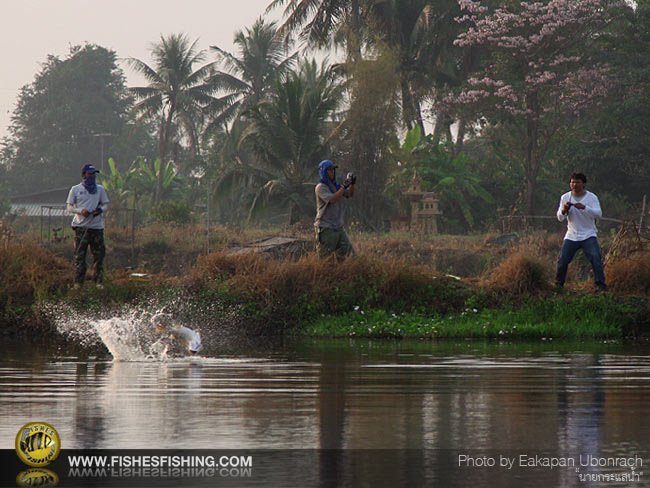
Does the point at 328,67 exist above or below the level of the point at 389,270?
above

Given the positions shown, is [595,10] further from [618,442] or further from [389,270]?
[618,442]

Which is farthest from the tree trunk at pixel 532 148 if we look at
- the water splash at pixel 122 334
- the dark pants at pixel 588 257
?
the water splash at pixel 122 334

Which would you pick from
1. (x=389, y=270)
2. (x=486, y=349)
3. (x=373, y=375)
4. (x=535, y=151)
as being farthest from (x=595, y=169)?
(x=373, y=375)

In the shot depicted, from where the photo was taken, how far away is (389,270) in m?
14.0

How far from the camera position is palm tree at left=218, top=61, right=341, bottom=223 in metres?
36.0

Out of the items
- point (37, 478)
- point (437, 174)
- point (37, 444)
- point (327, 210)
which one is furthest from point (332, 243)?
point (437, 174)

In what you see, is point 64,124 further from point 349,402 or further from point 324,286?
point 349,402

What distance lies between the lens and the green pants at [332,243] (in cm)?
1421

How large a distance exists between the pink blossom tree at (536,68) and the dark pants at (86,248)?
26.1 m

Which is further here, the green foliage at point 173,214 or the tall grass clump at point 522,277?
the green foliage at point 173,214

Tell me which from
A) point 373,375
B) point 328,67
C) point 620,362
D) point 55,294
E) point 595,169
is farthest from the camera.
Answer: point 328,67

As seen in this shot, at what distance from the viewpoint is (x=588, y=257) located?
13.7 m

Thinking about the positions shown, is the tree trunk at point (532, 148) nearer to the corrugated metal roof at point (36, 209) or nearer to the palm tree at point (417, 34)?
the palm tree at point (417, 34)

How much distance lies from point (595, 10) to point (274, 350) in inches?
1227
